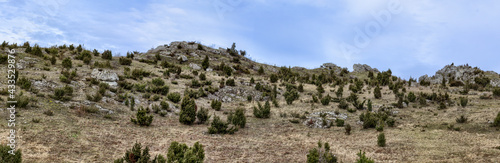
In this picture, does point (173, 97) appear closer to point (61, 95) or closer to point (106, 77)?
point (106, 77)

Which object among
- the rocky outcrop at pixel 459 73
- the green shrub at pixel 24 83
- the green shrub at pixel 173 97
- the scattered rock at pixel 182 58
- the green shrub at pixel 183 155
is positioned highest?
the scattered rock at pixel 182 58

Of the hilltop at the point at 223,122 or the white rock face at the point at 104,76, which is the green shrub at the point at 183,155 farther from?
the white rock face at the point at 104,76

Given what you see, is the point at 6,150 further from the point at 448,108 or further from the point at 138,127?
the point at 448,108

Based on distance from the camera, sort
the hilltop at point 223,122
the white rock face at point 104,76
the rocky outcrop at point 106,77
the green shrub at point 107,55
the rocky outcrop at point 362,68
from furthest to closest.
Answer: the rocky outcrop at point 362,68 → the green shrub at point 107,55 → the white rock face at point 104,76 → the rocky outcrop at point 106,77 → the hilltop at point 223,122

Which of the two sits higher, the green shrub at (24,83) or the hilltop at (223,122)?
the green shrub at (24,83)

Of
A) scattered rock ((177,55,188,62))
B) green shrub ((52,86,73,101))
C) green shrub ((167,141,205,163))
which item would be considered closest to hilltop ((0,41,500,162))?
green shrub ((52,86,73,101))

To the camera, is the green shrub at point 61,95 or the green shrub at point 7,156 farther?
the green shrub at point 61,95

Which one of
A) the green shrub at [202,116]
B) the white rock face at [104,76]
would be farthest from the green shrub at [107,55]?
the green shrub at [202,116]

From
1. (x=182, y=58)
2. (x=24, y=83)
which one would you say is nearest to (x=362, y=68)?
(x=182, y=58)

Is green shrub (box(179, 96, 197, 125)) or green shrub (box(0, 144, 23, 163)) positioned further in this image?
green shrub (box(179, 96, 197, 125))

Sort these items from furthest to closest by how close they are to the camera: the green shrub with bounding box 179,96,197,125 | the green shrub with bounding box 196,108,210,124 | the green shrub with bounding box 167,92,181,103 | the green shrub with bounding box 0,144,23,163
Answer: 1. the green shrub with bounding box 167,92,181,103
2. the green shrub with bounding box 196,108,210,124
3. the green shrub with bounding box 179,96,197,125
4. the green shrub with bounding box 0,144,23,163

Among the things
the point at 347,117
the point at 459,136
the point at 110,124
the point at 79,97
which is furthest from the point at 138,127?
the point at 459,136

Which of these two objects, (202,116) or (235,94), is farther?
(235,94)

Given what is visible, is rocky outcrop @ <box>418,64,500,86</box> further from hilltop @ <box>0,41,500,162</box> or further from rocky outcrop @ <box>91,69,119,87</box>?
rocky outcrop @ <box>91,69,119,87</box>
